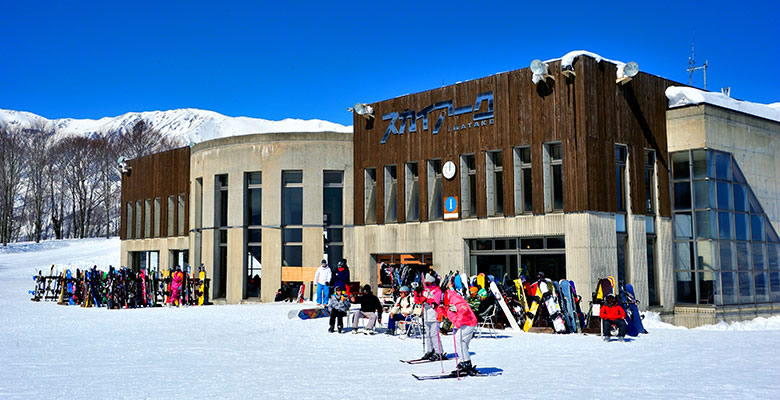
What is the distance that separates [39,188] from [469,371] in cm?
6796

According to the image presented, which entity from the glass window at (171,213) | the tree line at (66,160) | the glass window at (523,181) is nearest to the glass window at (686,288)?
the glass window at (523,181)

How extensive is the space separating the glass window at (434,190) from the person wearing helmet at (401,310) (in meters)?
8.90

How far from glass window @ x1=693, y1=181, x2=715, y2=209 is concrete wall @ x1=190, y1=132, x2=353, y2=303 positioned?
13713 millimetres

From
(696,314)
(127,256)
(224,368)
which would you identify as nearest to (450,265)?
(696,314)

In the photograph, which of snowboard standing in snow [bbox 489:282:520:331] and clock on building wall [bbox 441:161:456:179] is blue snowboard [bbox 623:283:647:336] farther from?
clock on building wall [bbox 441:161:456:179]

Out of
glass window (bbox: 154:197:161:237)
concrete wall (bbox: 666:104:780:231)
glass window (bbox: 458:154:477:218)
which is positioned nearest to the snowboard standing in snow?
glass window (bbox: 458:154:477:218)

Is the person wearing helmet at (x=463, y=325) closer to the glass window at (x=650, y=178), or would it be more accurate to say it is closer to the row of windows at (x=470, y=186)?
the row of windows at (x=470, y=186)

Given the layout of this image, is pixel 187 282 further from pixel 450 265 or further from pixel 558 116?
pixel 558 116

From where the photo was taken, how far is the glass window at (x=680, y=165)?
23672 millimetres

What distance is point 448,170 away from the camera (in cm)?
2497

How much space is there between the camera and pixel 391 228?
2705 cm

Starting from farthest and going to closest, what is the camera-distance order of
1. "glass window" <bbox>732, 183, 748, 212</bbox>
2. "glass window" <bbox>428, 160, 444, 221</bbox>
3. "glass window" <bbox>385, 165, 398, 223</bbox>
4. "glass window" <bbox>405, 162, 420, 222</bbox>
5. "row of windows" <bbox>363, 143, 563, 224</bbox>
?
"glass window" <bbox>385, 165, 398, 223</bbox>
"glass window" <bbox>405, 162, 420, 222</bbox>
"glass window" <bbox>428, 160, 444, 221</bbox>
"glass window" <bbox>732, 183, 748, 212</bbox>
"row of windows" <bbox>363, 143, 563, 224</bbox>

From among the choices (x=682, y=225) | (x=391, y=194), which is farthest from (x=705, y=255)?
(x=391, y=194)

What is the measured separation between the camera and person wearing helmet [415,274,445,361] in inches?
467
